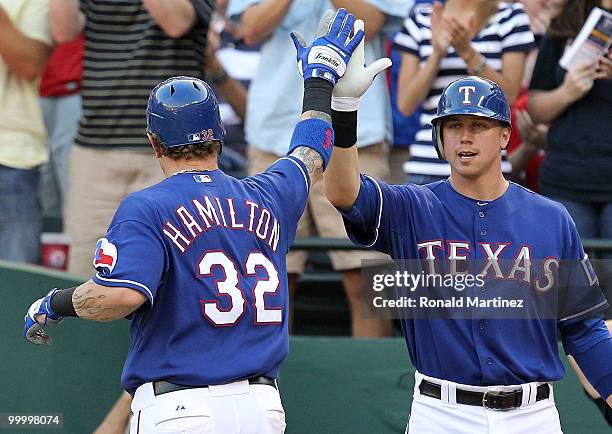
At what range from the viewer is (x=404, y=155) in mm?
6918

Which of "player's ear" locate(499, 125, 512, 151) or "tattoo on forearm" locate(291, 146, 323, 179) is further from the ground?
"player's ear" locate(499, 125, 512, 151)

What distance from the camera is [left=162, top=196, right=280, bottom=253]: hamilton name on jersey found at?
412 centimetres

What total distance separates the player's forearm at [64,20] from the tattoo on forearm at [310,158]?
2555 millimetres

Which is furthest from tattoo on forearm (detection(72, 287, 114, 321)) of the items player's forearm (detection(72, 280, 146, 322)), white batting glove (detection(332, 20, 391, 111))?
white batting glove (detection(332, 20, 391, 111))

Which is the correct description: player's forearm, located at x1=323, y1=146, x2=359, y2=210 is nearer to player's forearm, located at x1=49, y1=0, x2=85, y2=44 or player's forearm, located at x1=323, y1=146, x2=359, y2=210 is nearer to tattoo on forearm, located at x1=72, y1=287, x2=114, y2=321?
tattoo on forearm, located at x1=72, y1=287, x2=114, y2=321

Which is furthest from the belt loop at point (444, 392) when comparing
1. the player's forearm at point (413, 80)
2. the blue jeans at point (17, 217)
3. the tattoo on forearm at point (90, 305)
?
the blue jeans at point (17, 217)

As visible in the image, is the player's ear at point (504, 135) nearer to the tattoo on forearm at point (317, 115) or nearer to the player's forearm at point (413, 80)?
the tattoo on forearm at point (317, 115)

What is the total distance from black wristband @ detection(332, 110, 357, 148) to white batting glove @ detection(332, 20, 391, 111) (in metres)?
0.03

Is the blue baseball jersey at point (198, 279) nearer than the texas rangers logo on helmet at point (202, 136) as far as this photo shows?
Yes

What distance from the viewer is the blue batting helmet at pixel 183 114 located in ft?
14.2

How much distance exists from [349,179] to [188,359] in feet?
3.13

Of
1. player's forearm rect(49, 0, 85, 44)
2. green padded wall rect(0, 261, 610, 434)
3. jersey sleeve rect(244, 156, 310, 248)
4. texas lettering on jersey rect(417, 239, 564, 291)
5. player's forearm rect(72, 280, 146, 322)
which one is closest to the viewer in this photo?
player's forearm rect(72, 280, 146, 322)

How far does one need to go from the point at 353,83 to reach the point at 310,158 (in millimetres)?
337

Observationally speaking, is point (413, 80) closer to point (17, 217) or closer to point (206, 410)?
point (17, 217)
